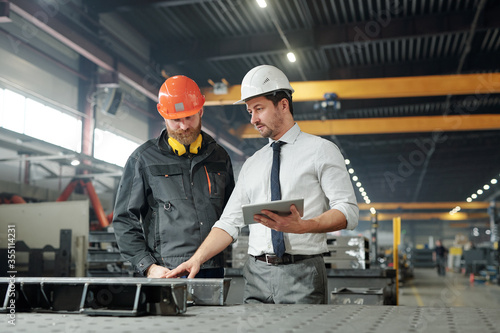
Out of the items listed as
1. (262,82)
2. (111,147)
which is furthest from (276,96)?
(111,147)

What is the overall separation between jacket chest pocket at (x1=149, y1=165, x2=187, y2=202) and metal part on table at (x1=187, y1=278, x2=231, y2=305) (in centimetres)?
71

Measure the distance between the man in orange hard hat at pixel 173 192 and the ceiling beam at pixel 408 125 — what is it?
9.70 meters

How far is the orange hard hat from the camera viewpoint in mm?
2379

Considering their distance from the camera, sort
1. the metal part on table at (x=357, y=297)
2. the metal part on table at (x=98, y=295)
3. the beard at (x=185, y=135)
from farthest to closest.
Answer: the metal part on table at (x=357, y=297) → the beard at (x=185, y=135) → the metal part on table at (x=98, y=295)

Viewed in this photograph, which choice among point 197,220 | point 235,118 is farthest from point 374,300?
point 235,118

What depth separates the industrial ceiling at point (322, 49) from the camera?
8.28 metres

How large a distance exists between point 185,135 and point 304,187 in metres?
0.68

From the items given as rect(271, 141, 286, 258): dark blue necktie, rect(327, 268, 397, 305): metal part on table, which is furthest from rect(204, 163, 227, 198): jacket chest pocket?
rect(327, 268, 397, 305): metal part on table

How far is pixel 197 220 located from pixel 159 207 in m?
0.20

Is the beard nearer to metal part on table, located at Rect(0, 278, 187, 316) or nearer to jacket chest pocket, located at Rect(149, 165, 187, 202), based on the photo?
jacket chest pocket, located at Rect(149, 165, 187, 202)

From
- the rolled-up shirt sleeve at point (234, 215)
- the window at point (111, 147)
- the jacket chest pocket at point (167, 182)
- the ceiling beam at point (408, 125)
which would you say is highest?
the ceiling beam at point (408, 125)

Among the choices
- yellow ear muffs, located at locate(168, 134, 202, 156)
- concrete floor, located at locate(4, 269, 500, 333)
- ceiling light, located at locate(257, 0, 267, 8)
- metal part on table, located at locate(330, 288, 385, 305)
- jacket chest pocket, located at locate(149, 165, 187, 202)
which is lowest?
metal part on table, located at locate(330, 288, 385, 305)

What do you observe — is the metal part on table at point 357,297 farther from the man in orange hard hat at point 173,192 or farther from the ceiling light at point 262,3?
the ceiling light at point 262,3

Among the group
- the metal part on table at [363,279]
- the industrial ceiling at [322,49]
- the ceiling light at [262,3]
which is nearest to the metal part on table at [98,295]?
the metal part on table at [363,279]
